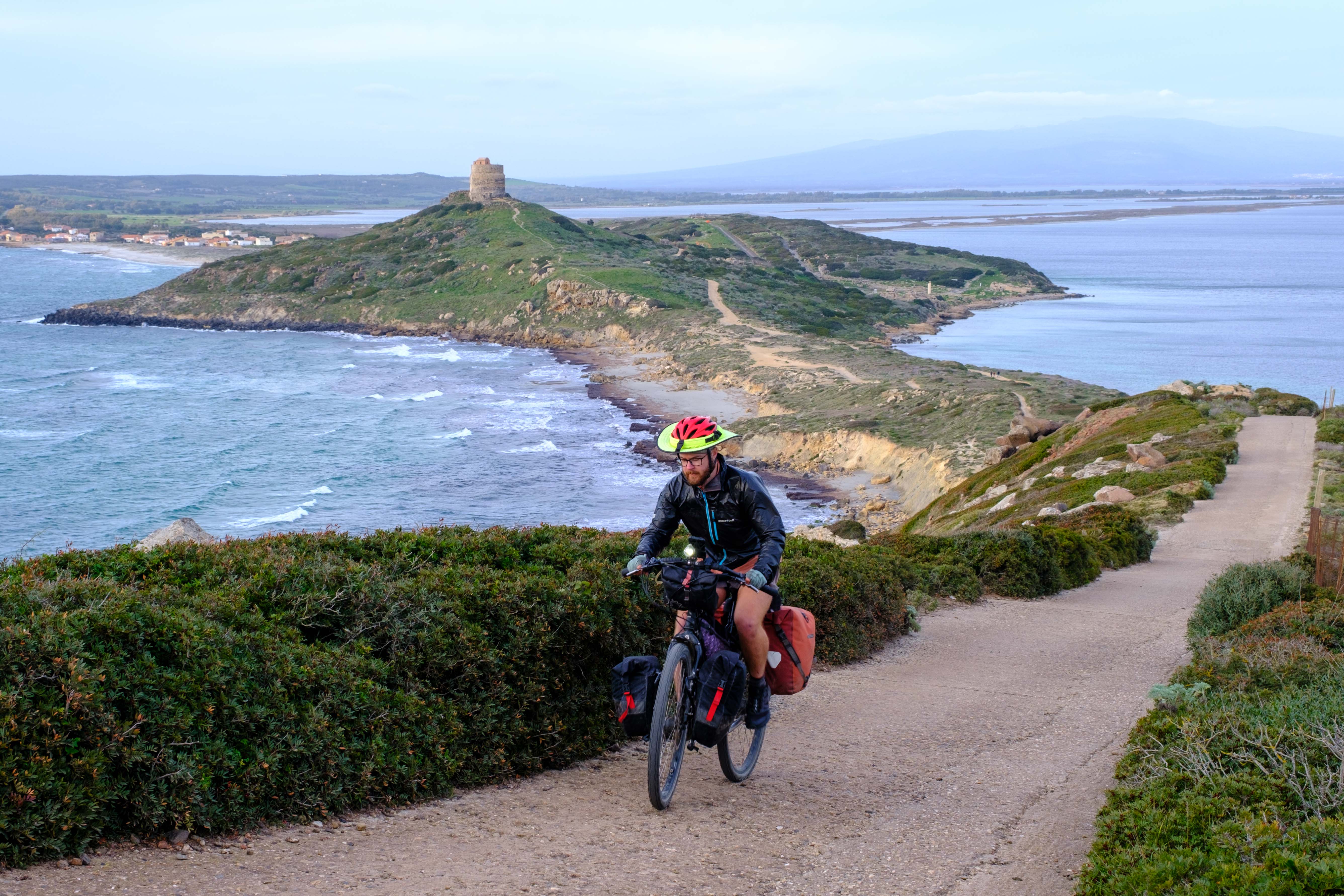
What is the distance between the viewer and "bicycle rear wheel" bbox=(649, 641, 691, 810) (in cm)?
541

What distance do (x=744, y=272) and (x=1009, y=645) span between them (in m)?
105

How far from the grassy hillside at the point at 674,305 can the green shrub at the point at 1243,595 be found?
2928 cm

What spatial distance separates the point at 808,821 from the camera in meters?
5.73

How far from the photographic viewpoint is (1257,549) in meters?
18.4

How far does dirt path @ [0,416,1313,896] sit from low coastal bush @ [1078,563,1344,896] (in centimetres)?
40

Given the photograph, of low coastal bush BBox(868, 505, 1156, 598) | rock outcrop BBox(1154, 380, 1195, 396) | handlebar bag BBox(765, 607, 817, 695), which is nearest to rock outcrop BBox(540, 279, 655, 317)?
rock outcrop BBox(1154, 380, 1195, 396)

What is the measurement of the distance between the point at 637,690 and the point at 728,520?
3.43 ft

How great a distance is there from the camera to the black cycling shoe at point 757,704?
602cm

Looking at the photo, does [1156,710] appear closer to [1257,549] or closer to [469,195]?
[1257,549]

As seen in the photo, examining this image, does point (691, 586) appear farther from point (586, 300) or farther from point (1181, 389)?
point (586, 300)

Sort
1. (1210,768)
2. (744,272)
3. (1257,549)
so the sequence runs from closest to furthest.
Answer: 1. (1210,768)
2. (1257,549)
3. (744,272)

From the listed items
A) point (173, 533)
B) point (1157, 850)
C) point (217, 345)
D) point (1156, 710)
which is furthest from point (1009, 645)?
point (217, 345)

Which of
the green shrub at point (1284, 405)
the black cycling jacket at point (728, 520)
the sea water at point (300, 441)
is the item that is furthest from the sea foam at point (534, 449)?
the black cycling jacket at point (728, 520)

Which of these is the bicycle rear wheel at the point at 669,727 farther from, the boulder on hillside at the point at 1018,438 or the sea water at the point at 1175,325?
the sea water at the point at 1175,325
